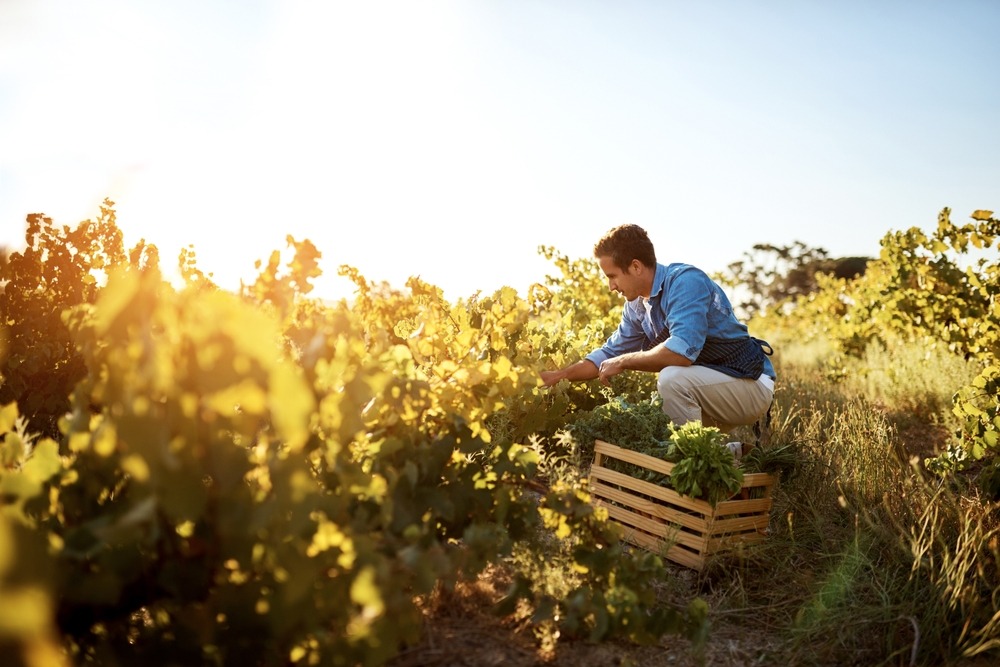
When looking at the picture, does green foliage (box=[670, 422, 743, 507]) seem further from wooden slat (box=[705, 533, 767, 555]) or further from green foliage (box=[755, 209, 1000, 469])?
green foliage (box=[755, 209, 1000, 469])

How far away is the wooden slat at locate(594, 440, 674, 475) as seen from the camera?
267 cm

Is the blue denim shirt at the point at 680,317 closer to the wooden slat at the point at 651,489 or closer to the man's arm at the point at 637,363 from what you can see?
the man's arm at the point at 637,363

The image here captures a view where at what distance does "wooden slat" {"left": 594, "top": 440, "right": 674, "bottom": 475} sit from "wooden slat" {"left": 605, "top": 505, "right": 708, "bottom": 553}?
0.22 metres

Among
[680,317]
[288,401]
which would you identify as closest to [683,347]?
[680,317]

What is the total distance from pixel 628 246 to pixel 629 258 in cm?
6

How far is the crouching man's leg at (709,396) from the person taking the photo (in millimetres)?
3453

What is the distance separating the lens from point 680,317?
3.38 metres

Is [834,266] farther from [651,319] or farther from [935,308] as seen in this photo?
[651,319]

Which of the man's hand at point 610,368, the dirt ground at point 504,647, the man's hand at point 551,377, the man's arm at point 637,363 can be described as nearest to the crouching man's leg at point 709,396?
the man's arm at point 637,363

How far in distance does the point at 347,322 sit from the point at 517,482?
74cm

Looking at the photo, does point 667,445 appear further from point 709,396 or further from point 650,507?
point 709,396

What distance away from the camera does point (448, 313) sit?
3.10 metres

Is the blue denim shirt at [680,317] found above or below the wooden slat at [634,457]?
above

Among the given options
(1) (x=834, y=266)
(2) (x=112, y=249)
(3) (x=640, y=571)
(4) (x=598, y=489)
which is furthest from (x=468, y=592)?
(1) (x=834, y=266)
